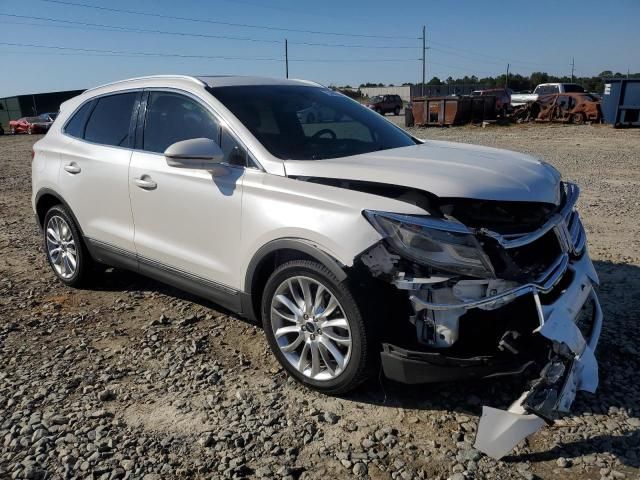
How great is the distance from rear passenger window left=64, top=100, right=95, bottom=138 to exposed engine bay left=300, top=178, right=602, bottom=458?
3253mm

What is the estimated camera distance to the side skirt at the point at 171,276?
356cm

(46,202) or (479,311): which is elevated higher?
(46,202)

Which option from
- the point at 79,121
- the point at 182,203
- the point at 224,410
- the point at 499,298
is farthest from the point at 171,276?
the point at 499,298

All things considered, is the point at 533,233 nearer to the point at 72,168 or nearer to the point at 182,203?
the point at 182,203

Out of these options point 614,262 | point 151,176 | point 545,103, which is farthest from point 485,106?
point 151,176

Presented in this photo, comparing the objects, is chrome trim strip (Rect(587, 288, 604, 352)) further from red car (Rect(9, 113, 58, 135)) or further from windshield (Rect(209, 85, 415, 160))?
red car (Rect(9, 113, 58, 135))

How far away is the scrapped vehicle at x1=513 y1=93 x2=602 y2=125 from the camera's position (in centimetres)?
2342

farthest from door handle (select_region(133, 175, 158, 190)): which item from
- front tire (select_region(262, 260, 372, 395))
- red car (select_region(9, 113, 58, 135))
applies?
red car (select_region(9, 113, 58, 135))

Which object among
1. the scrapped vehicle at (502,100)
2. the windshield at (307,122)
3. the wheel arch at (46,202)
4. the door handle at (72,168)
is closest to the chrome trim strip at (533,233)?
the windshield at (307,122)

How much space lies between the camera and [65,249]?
514cm

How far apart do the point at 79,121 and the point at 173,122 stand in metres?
1.47

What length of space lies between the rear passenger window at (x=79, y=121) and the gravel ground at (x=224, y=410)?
1.49m

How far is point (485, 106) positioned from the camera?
85.6 feet

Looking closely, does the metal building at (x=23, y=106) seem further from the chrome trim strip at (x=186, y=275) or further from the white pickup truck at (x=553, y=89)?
the chrome trim strip at (x=186, y=275)
